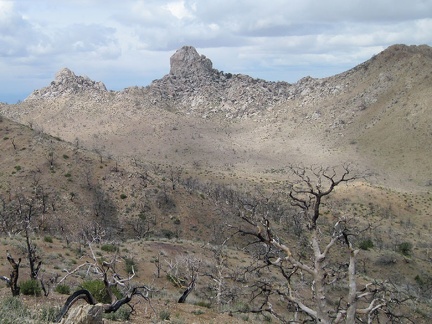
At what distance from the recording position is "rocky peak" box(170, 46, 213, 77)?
153 meters

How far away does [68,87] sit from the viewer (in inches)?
5325

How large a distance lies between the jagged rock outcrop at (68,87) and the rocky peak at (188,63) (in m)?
27.0

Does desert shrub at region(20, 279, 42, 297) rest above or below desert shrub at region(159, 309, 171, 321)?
→ above

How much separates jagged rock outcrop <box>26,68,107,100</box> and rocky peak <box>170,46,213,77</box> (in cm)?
2695

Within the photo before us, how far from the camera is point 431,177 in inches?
3332

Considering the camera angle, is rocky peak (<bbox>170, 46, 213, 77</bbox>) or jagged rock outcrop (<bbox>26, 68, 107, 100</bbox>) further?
rocky peak (<bbox>170, 46, 213, 77</bbox>)

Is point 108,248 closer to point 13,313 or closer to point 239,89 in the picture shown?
point 13,313

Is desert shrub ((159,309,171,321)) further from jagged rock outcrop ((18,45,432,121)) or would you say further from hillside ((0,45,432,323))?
jagged rock outcrop ((18,45,432,121))

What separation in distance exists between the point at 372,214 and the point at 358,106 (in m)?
58.5

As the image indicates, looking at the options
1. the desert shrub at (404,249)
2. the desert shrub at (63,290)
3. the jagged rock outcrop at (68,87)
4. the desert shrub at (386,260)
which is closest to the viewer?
the desert shrub at (63,290)

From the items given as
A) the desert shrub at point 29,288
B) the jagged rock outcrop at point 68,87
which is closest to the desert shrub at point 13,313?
the desert shrub at point 29,288

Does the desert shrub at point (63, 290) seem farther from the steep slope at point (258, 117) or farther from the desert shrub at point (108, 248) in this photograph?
the steep slope at point (258, 117)

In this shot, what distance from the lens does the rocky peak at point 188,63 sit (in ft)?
502

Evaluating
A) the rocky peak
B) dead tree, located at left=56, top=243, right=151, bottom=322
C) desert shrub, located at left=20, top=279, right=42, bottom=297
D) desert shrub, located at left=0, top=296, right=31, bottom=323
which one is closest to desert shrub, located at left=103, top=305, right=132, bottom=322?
dead tree, located at left=56, top=243, right=151, bottom=322
